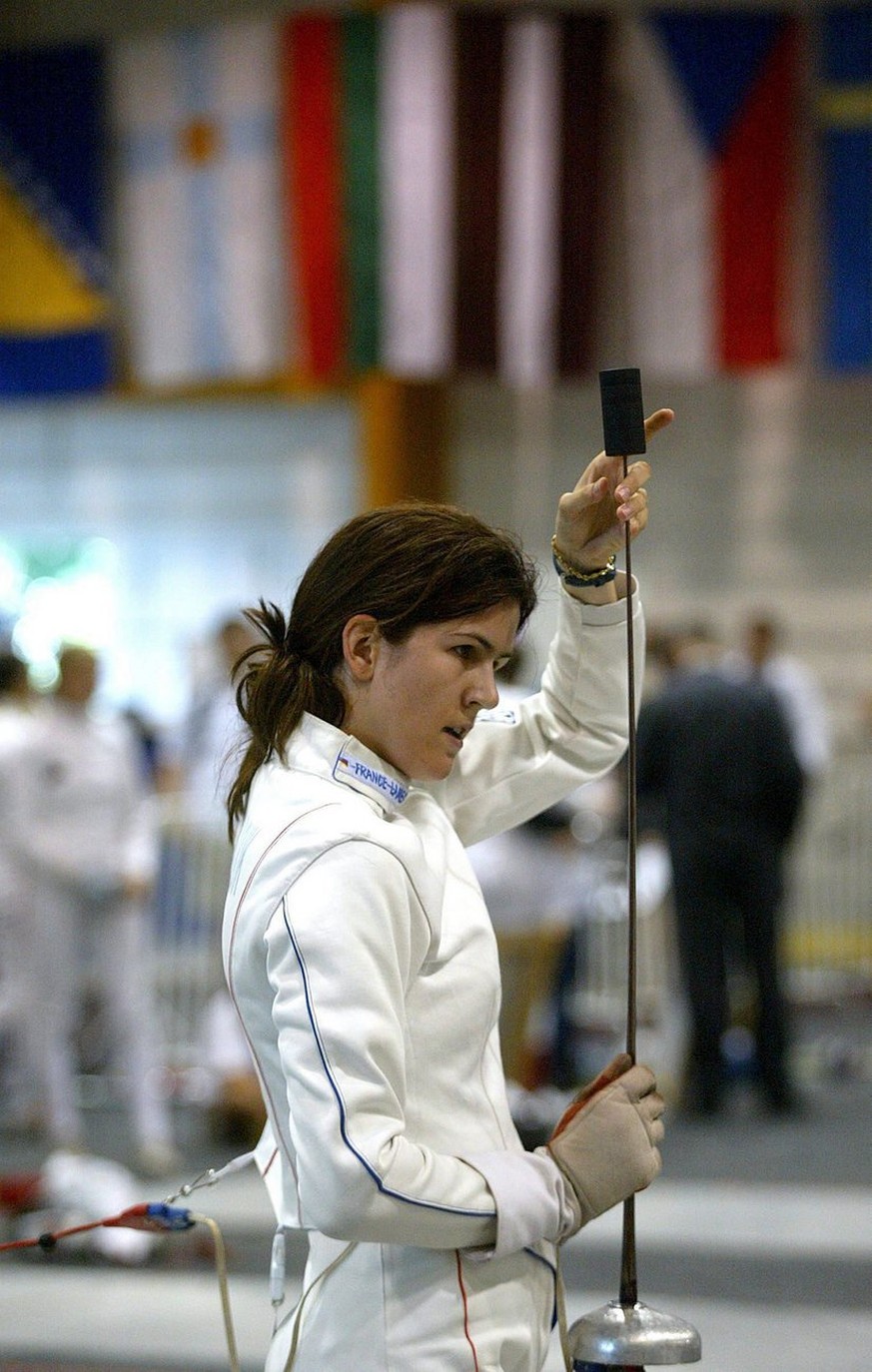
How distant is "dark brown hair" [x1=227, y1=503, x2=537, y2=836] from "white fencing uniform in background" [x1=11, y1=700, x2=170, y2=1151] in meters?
3.74

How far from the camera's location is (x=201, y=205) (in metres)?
10.2

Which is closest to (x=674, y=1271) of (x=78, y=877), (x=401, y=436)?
(x=78, y=877)

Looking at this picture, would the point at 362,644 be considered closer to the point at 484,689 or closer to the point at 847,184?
the point at 484,689

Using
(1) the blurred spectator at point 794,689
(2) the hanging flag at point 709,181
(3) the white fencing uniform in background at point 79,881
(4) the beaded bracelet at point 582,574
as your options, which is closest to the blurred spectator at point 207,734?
(3) the white fencing uniform in background at point 79,881

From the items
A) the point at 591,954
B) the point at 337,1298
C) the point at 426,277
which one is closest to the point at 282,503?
the point at 426,277

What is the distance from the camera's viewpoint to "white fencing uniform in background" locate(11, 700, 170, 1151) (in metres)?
5.39

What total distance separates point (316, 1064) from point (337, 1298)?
0.29m

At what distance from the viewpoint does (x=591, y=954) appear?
6859 millimetres

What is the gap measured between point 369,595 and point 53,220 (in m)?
9.55

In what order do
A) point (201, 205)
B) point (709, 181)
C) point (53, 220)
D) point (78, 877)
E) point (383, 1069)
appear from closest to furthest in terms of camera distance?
point (383, 1069)
point (78, 877)
point (709, 181)
point (201, 205)
point (53, 220)

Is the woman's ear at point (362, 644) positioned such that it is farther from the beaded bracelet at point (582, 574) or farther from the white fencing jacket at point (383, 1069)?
the beaded bracelet at point (582, 574)

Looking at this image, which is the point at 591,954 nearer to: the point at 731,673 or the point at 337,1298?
the point at 731,673

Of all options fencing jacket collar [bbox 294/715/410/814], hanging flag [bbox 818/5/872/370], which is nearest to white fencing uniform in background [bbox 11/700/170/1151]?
fencing jacket collar [bbox 294/715/410/814]

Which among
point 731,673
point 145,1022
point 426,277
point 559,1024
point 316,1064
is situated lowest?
point 559,1024
